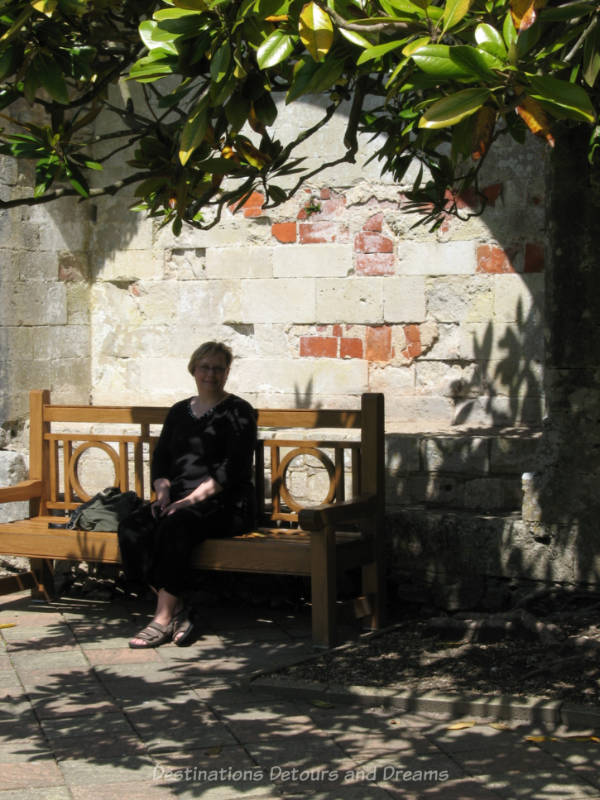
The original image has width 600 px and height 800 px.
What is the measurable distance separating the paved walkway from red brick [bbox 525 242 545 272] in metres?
2.79

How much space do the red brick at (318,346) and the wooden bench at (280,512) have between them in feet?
1.86

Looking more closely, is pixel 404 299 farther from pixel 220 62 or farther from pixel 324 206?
pixel 220 62

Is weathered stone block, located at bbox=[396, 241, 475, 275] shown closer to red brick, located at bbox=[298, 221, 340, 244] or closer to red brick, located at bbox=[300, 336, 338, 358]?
red brick, located at bbox=[298, 221, 340, 244]

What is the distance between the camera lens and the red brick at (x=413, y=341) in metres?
7.04

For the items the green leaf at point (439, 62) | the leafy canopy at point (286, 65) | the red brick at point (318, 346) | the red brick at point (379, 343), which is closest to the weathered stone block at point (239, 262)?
the red brick at point (318, 346)

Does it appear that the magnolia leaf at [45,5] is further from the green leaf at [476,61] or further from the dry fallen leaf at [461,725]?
the dry fallen leaf at [461,725]

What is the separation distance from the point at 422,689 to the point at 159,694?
104 centimetres

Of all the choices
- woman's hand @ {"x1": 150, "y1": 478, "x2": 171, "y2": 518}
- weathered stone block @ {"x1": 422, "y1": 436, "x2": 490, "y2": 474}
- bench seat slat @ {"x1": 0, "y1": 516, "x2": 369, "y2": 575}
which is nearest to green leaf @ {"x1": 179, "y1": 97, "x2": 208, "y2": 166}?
bench seat slat @ {"x1": 0, "y1": 516, "x2": 369, "y2": 575}

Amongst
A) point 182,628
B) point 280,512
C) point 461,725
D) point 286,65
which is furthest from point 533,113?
point 280,512

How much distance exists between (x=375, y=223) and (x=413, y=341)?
2.48 ft

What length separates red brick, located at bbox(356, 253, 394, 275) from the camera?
705cm

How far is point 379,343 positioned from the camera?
23.4 ft

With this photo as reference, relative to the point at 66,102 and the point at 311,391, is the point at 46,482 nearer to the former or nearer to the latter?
the point at 311,391

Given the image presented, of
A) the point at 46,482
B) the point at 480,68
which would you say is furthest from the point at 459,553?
the point at 480,68
